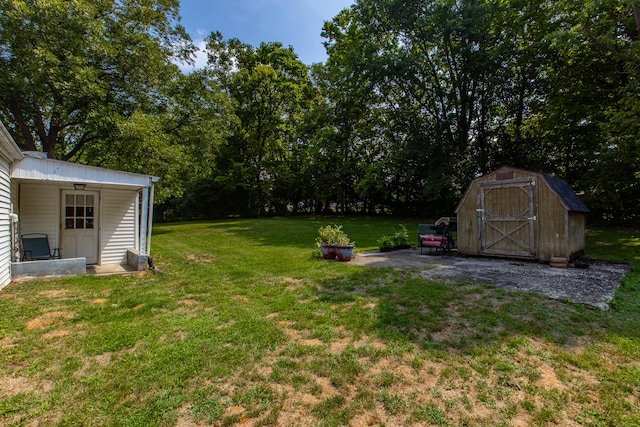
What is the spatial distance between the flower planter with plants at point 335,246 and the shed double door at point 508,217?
13.3 ft

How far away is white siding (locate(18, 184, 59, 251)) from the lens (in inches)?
275

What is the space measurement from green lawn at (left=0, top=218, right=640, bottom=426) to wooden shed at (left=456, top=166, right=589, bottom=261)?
2.66 metres

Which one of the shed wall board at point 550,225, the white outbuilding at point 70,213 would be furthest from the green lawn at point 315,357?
the shed wall board at point 550,225

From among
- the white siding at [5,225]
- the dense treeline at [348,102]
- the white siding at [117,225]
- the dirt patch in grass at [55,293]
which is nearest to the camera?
the dirt patch in grass at [55,293]

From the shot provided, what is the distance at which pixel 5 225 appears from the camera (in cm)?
549

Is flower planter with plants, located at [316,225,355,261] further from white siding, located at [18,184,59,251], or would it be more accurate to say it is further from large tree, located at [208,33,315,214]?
large tree, located at [208,33,315,214]

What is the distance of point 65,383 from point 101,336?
92cm

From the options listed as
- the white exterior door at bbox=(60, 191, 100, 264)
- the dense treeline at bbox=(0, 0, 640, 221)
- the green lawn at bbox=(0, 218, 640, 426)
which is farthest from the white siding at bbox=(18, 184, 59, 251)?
the dense treeline at bbox=(0, 0, 640, 221)

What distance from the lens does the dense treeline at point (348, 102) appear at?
10297 mm

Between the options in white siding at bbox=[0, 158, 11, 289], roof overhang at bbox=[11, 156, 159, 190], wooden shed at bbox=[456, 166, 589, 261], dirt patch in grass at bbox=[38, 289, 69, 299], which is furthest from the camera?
wooden shed at bbox=[456, 166, 589, 261]

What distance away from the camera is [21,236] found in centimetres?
689

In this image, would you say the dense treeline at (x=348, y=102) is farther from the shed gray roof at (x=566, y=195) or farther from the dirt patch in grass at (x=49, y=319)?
the dirt patch in grass at (x=49, y=319)

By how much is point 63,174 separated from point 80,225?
80.6 inches

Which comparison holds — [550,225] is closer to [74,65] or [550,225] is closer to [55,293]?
[55,293]
